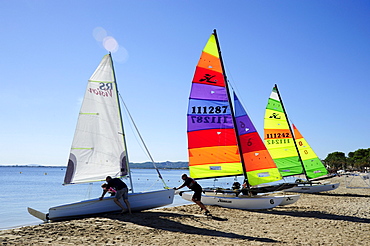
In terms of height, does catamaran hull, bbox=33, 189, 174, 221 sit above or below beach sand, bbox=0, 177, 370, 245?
above

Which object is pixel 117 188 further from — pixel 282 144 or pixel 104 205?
pixel 282 144

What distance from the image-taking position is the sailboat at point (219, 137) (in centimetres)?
1308

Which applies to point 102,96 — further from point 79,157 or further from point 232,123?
point 232,123

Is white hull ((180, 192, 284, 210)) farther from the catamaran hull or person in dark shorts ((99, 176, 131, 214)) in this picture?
person in dark shorts ((99, 176, 131, 214))

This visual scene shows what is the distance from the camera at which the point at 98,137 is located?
11.5 metres

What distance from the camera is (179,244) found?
22.8 feet

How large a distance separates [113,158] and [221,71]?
5631 mm

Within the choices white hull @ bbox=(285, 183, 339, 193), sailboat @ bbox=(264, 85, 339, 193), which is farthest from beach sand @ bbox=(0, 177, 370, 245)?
white hull @ bbox=(285, 183, 339, 193)

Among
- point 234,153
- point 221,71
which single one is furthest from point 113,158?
point 221,71

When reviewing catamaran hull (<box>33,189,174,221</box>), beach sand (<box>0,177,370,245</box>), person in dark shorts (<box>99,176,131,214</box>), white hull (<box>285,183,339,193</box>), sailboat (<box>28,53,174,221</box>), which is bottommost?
beach sand (<box>0,177,370,245</box>)

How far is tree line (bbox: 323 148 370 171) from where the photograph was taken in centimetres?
9031

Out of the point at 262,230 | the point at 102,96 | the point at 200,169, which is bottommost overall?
the point at 262,230

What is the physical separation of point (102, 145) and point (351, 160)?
103 m

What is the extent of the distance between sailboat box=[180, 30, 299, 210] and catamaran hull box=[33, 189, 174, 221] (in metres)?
1.98
